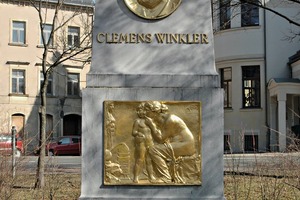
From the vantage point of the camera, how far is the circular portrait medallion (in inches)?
320

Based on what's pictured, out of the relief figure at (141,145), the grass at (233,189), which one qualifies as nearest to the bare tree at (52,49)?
the grass at (233,189)

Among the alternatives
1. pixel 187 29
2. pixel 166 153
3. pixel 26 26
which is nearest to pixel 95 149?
pixel 166 153

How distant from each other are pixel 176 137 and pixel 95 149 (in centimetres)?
116

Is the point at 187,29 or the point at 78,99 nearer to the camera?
the point at 187,29

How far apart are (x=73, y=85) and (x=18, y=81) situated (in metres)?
4.82

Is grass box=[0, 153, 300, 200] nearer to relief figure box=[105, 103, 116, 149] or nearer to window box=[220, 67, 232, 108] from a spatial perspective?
relief figure box=[105, 103, 116, 149]

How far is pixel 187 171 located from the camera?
779 centimetres

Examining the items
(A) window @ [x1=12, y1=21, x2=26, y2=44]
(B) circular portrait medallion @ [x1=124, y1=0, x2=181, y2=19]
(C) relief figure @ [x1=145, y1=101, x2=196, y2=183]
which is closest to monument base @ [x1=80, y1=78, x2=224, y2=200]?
(C) relief figure @ [x1=145, y1=101, x2=196, y2=183]

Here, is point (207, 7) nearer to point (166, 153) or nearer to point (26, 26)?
point (166, 153)

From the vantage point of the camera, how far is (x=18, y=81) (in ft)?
143

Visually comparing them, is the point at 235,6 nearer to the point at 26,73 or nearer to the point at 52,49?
the point at 52,49

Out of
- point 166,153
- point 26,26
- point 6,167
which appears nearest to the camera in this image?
point 166,153

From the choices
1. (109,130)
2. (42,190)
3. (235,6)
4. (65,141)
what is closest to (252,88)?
(65,141)

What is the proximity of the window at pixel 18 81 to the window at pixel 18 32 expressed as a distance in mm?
2422
